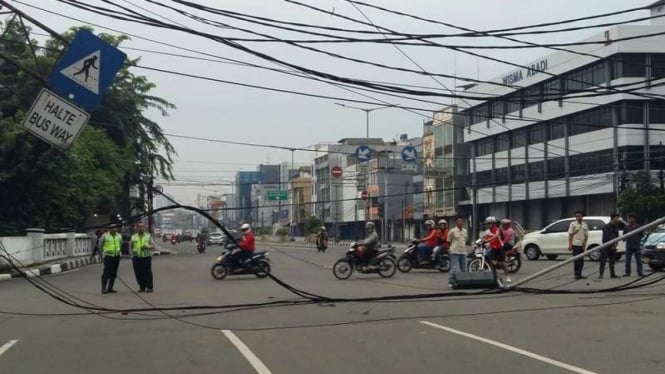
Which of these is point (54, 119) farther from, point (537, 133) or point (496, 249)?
point (537, 133)

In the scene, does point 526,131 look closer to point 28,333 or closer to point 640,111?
point 640,111

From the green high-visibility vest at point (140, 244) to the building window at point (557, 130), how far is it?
45.6 meters

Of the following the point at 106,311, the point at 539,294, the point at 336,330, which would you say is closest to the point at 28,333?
the point at 106,311

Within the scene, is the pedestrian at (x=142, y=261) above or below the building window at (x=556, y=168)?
below

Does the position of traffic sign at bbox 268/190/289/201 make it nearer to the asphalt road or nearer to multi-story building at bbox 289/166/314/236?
multi-story building at bbox 289/166/314/236

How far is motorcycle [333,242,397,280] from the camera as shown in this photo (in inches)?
861

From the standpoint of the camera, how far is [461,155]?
76250 mm

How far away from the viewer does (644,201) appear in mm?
44156

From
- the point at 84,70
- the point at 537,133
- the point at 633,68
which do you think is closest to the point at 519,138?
the point at 537,133

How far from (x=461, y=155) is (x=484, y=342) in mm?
67235

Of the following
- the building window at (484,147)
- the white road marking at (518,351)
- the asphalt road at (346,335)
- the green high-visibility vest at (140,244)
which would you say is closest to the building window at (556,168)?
the building window at (484,147)

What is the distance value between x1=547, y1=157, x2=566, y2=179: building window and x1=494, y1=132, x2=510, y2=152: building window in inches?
235

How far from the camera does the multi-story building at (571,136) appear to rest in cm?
5038

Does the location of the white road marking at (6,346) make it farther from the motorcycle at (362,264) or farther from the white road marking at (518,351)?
the motorcycle at (362,264)
